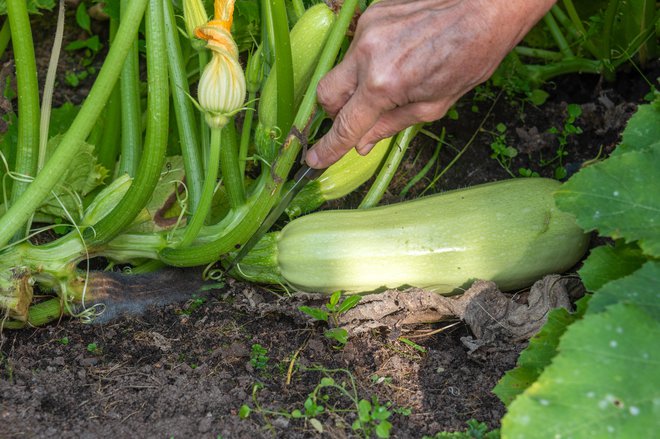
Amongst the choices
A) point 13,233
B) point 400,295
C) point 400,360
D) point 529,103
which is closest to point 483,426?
point 400,360

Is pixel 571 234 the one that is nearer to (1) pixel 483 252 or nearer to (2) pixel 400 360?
(1) pixel 483 252

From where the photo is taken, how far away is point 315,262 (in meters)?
2.57

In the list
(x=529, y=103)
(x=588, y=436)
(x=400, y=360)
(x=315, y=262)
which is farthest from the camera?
(x=529, y=103)

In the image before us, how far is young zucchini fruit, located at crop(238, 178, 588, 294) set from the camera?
8.41 ft

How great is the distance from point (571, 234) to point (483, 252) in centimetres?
29

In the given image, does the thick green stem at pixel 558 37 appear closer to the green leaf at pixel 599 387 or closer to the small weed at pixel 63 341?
the green leaf at pixel 599 387

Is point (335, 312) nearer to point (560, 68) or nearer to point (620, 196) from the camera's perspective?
point (620, 196)

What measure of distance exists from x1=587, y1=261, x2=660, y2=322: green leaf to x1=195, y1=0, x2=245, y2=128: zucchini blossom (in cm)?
108

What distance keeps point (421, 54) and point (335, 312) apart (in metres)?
0.81

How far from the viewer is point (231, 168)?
2521 millimetres

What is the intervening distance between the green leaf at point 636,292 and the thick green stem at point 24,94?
1.55 metres

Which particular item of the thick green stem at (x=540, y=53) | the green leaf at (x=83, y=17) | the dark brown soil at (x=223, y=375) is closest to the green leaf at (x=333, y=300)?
the dark brown soil at (x=223, y=375)

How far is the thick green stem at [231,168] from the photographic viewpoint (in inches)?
98.4

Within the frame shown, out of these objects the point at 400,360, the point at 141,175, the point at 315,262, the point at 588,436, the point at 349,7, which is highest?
the point at 349,7
